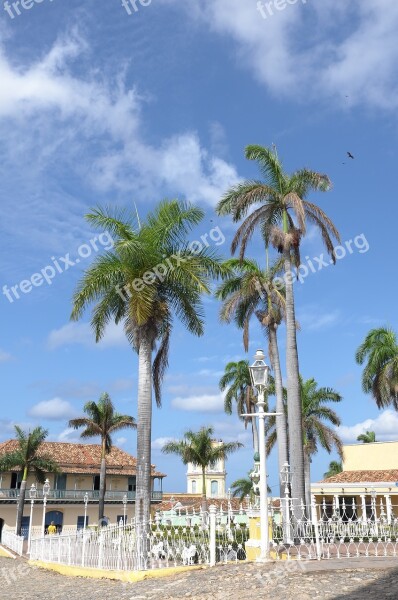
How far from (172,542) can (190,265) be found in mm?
7999

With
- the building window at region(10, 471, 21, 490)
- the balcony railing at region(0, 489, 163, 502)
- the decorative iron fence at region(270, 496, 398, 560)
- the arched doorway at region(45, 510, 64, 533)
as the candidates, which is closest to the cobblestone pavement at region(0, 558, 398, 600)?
the decorative iron fence at region(270, 496, 398, 560)

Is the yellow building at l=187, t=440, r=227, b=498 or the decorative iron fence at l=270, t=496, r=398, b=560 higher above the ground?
the yellow building at l=187, t=440, r=227, b=498

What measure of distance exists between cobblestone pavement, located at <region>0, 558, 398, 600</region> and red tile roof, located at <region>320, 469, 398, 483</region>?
25.5 meters

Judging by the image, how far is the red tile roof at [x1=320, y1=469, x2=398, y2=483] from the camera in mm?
33656

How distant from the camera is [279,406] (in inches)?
971

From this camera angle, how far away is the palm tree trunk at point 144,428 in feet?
49.4

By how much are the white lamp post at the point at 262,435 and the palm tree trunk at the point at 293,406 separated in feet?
26.5

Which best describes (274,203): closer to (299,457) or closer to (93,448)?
(299,457)

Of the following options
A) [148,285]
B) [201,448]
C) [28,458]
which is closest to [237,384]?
[201,448]

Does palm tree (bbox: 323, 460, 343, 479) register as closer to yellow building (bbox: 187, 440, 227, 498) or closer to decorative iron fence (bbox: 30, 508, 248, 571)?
yellow building (bbox: 187, 440, 227, 498)

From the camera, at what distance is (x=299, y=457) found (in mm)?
19062

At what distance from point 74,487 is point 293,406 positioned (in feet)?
101

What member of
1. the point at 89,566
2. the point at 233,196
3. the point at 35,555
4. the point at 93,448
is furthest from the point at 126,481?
the point at 89,566

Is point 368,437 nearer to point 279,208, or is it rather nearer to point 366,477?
point 366,477
